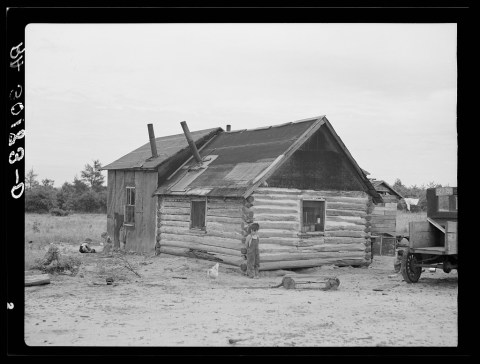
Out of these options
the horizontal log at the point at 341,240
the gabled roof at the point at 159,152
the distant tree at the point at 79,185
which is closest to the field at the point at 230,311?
the horizontal log at the point at 341,240

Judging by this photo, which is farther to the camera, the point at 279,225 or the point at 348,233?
the point at 348,233

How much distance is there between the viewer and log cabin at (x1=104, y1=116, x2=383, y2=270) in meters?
17.1

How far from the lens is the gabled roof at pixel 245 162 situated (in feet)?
56.2

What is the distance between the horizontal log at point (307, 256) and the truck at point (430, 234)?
3.86m

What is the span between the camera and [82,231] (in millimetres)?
31344

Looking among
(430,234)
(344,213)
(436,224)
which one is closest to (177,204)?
(344,213)

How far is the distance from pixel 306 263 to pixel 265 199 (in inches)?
106

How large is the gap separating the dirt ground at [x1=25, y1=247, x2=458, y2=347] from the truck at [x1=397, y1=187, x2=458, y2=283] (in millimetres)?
549

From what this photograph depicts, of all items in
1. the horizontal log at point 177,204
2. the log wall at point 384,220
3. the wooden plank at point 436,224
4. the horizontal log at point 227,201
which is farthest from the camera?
the log wall at point 384,220

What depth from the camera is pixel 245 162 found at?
18.7 m

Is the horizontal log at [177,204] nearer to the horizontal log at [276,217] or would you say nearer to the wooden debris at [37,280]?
the horizontal log at [276,217]

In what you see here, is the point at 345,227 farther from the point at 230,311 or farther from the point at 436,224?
the point at 230,311
